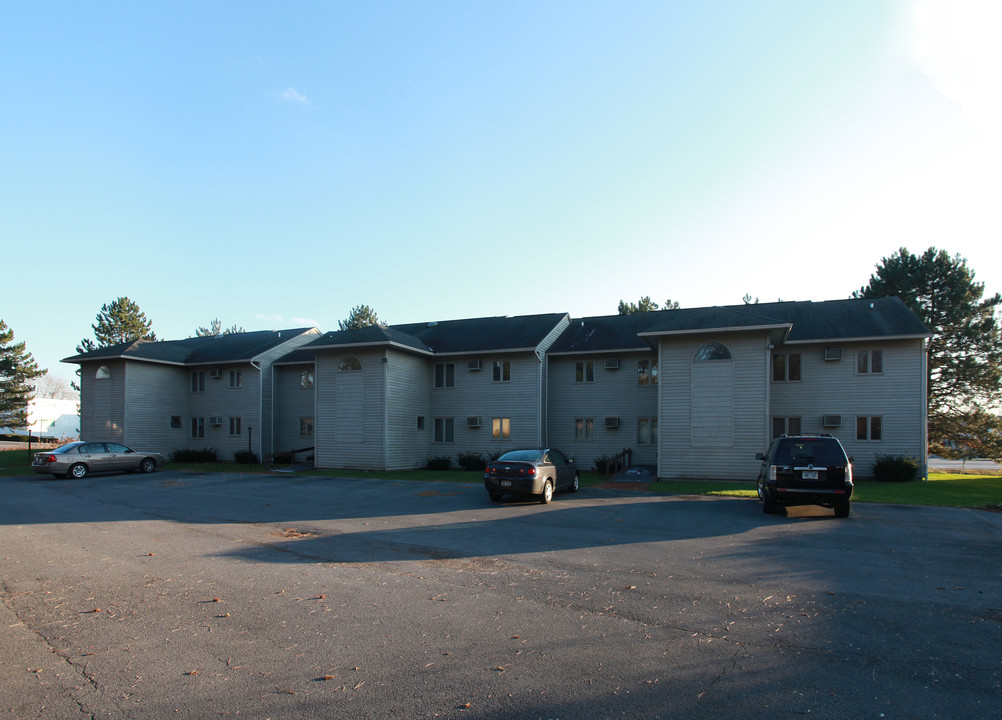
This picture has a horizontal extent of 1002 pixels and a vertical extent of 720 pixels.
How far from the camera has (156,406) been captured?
3070 centimetres

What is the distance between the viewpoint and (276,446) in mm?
31438

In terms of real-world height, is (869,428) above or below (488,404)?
below

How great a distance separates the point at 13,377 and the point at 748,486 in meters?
57.9

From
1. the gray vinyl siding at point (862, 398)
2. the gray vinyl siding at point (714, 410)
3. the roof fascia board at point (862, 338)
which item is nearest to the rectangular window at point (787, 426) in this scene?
the gray vinyl siding at point (862, 398)

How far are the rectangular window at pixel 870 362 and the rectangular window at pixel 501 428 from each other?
14.3 m

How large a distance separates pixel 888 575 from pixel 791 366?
17338 millimetres

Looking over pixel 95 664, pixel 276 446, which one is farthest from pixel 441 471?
pixel 95 664

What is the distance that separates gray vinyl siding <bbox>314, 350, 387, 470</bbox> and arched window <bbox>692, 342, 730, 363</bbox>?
12704mm

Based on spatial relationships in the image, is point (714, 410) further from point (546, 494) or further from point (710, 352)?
point (546, 494)

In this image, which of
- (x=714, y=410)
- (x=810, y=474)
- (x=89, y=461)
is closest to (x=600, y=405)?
(x=714, y=410)

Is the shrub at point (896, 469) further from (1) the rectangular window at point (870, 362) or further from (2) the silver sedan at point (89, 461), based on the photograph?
(2) the silver sedan at point (89, 461)

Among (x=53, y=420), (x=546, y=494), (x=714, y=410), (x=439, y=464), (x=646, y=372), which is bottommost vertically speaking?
(x=53, y=420)

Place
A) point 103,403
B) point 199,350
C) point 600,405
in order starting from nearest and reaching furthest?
point 600,405, point 103,403, point 199,350

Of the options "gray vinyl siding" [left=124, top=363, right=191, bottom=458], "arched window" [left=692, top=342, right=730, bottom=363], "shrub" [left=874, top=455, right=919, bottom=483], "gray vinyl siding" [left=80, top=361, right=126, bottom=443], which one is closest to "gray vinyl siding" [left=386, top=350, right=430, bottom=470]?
"arched window" [left=692, top=342, right=730, bottom=363]
